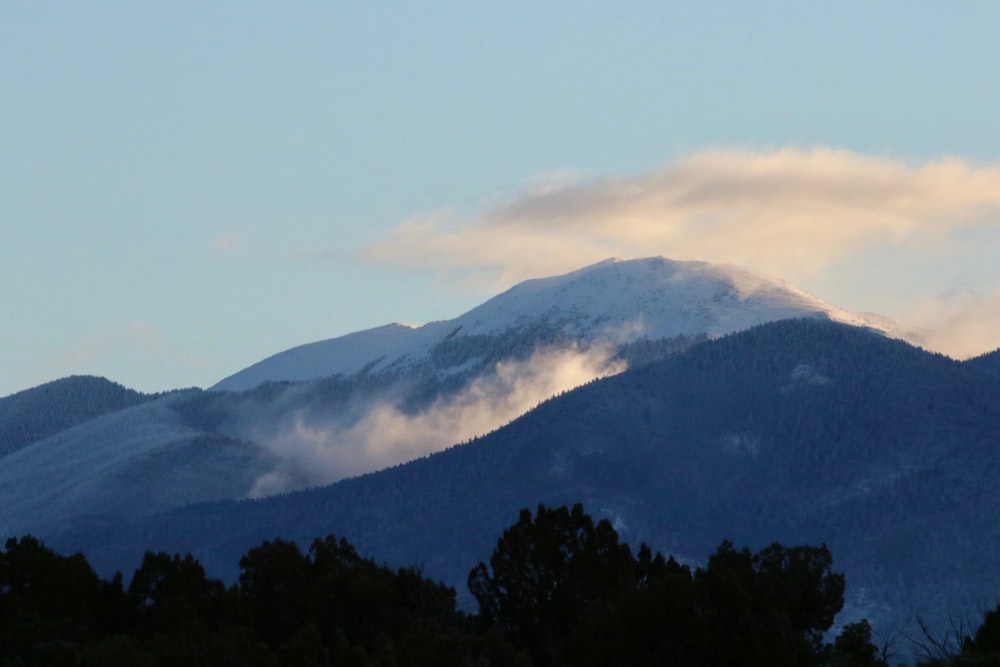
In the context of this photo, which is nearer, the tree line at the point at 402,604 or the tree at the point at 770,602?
the tree at the point at 770,602

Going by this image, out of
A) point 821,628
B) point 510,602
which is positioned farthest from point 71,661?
point 821,628

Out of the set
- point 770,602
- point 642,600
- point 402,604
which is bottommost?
point 770,602

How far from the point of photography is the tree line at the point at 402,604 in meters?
122

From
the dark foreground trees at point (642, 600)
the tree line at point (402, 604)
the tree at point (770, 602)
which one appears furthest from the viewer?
the tree line at point (402, 604)

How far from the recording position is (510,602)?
478 ft

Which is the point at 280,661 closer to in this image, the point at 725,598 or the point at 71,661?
the point at 71,661

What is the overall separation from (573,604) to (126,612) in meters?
25.8

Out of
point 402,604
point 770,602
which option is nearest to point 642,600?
point 770,602

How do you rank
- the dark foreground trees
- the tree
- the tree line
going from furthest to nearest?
the tree line, the dark foreground trees, the tree

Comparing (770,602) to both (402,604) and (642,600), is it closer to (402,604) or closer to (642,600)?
(642,600)

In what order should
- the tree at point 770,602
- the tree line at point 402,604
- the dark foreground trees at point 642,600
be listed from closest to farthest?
the tree at point 770,602 < the dark foreground trees at point 642,600 < the tree line at point 402,604

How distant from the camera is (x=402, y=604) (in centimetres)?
14625

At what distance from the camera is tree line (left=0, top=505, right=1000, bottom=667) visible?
121812 mm

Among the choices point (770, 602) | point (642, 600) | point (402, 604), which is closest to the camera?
point (642, 600)
